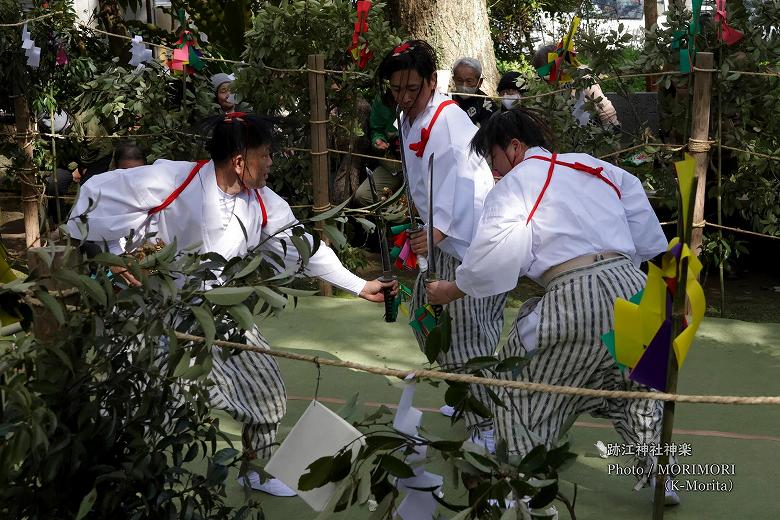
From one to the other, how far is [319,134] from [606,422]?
8.11ft

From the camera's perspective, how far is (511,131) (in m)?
2.94

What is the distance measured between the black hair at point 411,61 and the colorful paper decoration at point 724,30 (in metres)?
1.83

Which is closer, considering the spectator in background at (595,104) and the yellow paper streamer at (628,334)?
the yellow paper streamer at (628,334)

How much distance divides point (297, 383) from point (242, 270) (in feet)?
7.36

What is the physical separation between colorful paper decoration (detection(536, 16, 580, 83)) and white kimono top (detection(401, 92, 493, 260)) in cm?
177

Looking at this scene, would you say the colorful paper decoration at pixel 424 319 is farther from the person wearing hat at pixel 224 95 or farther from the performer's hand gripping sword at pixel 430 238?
the person wearing hat at pixel 224 95

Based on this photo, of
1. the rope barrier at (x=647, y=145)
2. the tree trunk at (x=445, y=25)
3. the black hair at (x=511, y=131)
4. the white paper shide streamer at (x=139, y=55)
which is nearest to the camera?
the black hair at (x=511, y=131)

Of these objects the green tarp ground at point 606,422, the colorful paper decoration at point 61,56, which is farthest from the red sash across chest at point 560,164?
the colorful paper decoration at point 61,56

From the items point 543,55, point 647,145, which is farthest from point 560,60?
point 647,145

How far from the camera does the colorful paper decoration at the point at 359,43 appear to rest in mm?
5375

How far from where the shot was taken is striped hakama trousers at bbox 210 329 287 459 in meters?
3.07

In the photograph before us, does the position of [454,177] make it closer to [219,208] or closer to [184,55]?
[219,208]

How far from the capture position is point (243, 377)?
3.09m

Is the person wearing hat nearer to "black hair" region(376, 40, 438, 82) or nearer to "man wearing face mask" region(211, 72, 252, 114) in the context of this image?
"man wearing face mask" region(211, 72, 252, 114)
